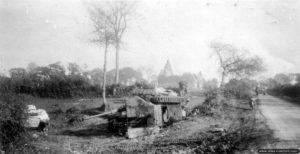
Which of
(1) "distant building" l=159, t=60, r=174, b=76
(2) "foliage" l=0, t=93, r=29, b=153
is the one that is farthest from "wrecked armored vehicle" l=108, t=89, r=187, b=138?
(1) "distant building" l=159, t=60, r=174, b=76

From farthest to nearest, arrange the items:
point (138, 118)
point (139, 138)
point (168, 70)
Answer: point (168, 70) → point (138, 118) → point (139, 138)

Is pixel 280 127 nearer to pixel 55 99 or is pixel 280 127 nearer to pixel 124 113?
pixel 124 113

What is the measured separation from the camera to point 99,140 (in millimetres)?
13023

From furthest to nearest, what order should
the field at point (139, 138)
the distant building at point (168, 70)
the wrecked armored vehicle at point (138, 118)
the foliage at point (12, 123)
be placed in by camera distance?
the distant building at point (168, 70), the wrecked armored vehicle at point (138, 118), the field at point (139, 138), the foliage at point (12, 123)

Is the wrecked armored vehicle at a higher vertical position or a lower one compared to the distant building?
lower

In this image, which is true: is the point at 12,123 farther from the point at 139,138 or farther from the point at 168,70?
the point at 168,70

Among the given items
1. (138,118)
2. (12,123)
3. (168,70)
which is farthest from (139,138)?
(168,70)

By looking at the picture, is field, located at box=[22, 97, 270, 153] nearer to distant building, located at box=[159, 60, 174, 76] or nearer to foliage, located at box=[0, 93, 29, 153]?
foliage, located at box=[0, 93, 29, 153]

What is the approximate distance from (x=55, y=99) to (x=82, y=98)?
2902 millimetres

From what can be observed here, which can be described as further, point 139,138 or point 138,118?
point 138,118

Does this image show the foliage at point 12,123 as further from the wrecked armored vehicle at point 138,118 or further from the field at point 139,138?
the wrecked armored vehicle at point 138,118

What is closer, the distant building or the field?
the field

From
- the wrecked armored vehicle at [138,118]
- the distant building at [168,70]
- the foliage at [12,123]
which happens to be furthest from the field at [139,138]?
the distant building at [168,70]

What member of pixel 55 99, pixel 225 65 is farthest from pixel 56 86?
pixel 225 65
